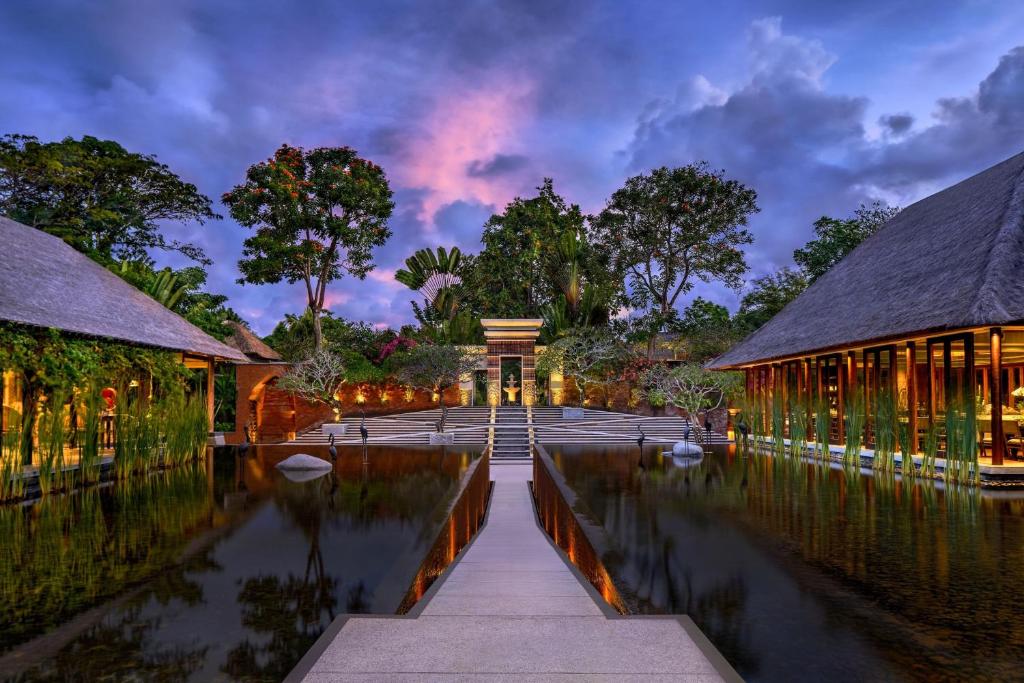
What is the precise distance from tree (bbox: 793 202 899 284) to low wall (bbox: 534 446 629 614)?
20.4 metres

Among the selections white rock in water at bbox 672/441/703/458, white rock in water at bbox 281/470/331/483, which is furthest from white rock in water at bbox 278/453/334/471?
white rock in water at bbox 672/441/703/458

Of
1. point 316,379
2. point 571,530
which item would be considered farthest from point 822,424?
point 316,379

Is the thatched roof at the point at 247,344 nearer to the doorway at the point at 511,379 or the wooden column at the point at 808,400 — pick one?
the doorway at the point at 511,379

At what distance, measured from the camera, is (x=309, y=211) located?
2577 cm

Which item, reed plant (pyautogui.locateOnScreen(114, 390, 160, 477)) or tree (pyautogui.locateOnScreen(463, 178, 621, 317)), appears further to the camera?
tree (pyautogui.locateOnScreen(463, 178, 621, 317))

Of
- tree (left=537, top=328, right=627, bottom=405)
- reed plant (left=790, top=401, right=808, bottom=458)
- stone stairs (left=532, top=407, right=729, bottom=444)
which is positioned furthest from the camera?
tree (left=537, top=328, right=627, bottom=405)

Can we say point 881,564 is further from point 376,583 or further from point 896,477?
point 896,477

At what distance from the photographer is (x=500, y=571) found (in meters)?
5.45

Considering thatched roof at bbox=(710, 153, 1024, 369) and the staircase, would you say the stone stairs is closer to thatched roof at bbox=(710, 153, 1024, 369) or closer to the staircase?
the staircase

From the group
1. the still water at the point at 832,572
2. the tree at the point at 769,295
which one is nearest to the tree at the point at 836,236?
the tree at the point at 769,295

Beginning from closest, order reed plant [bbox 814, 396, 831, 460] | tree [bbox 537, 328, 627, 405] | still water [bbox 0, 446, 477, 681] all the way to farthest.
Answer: still water [bbox 0, 446, 477, 681]
reed plant [bbox 814, 396, 831, 460]
tree [bbox 537, 328, 627, 405]

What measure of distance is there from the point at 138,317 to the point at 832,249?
25.6 metres

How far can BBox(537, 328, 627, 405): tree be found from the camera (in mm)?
24922

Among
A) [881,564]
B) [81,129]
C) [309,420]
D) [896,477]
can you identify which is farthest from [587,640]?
[81,129]
